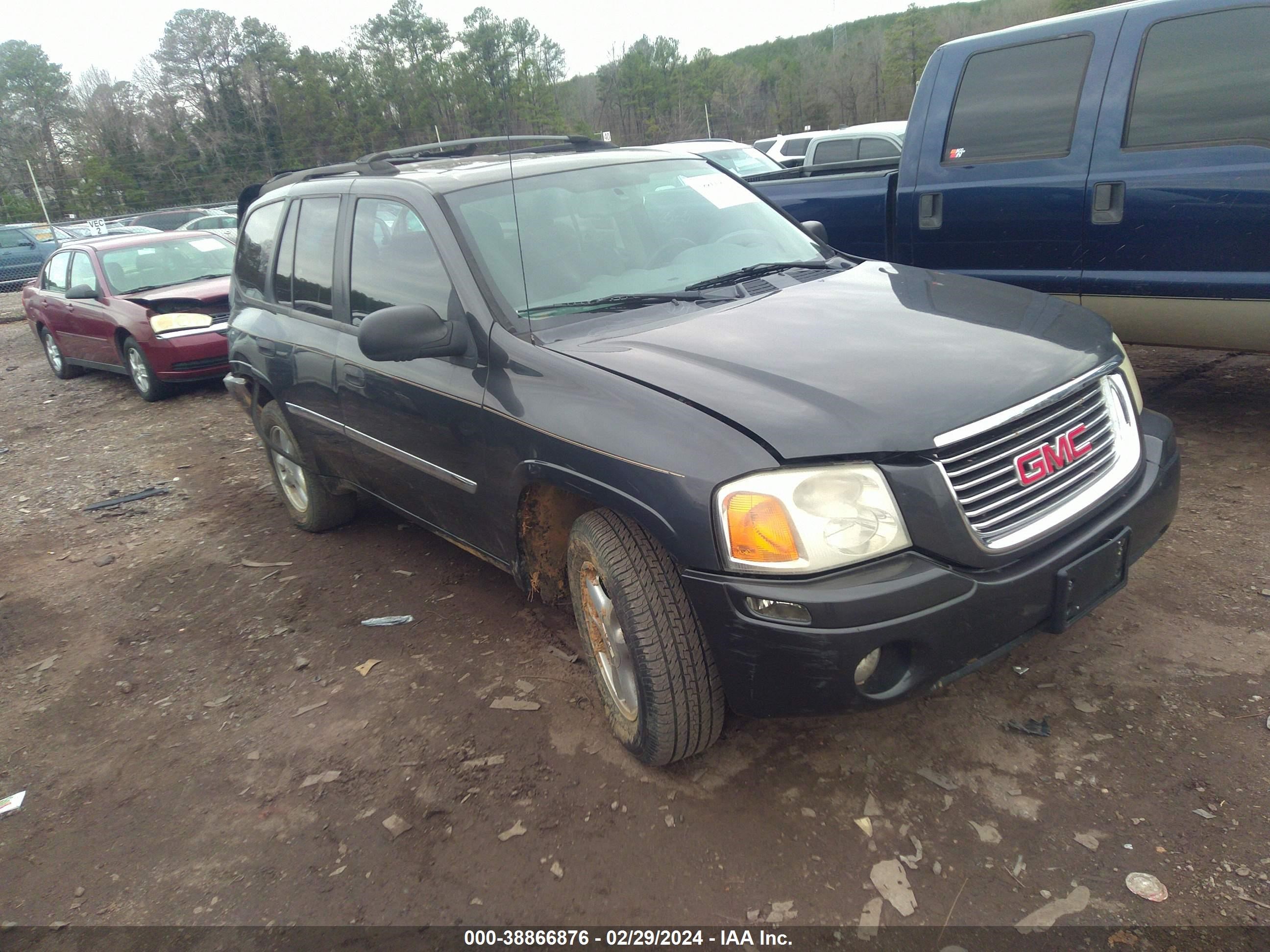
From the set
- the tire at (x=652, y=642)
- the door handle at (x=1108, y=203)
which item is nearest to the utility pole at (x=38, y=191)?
the door handle at (x=1108, y=203)

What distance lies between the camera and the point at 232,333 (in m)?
4.88

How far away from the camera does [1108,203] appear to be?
4270 mm

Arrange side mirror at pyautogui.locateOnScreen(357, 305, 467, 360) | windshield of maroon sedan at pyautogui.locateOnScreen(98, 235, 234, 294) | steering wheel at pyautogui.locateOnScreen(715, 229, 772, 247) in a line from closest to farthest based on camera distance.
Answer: side mirror at pyautogui.locateOnScreen(357, 305, 467, 360) → steering wheel at pyautogui.locateOnScreen(715, 229, 772, 247) → windshield of maroon sedan at pyautogui.locateOnScreen(98, 235, 234, 294)

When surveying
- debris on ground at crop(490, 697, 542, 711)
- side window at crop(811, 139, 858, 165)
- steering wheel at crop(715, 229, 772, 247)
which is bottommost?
debris on ground at crop(490, 697, 542, 711)

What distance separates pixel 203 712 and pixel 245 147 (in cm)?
2868

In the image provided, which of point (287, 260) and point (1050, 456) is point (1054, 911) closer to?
point (1050, 456)

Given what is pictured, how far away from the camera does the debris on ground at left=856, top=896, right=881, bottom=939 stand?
2127mm

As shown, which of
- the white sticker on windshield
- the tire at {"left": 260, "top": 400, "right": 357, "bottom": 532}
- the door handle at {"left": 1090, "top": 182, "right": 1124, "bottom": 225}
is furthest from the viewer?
the tire at {"left": 260, "top": 400, "right": 357, "bottom": 532}

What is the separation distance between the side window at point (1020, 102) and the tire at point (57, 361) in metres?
10.0

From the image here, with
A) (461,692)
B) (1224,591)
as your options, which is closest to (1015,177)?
(1224,591)

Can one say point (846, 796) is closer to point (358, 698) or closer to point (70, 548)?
point (358, 698)

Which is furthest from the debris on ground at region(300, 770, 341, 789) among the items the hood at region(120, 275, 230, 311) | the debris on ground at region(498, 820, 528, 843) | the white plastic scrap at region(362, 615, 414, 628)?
the hood at region(120, 275, 230, 311)

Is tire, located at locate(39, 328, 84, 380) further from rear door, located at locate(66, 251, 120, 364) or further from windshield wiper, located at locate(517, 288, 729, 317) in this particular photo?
windshield wiper, located at locate(517, 288, 729, 317)

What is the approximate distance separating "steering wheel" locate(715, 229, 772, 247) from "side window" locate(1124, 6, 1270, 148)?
6.37 feet
